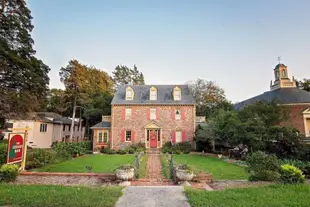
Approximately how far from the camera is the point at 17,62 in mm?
14281

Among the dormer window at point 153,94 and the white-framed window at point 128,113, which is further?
the dormer window at point 153,94

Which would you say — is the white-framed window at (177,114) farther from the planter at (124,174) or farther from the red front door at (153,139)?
the planter at (124,174)

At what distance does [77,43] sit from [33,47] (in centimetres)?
496

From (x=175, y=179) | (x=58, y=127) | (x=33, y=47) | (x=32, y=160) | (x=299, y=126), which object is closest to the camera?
(x=175, y=179)

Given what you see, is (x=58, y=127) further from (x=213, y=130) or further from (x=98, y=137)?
(x=213, y=130)

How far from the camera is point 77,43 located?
15.0m

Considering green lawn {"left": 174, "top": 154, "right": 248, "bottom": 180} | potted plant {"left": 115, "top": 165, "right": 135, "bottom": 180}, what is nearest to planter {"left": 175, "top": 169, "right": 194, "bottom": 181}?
green lawn {"left": 174, "top": 154, "right": 248, "bottom": 180}

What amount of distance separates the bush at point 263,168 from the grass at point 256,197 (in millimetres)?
1163

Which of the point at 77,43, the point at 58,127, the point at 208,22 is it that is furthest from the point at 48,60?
the point at 208,22

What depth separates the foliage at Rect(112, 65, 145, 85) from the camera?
4112cm

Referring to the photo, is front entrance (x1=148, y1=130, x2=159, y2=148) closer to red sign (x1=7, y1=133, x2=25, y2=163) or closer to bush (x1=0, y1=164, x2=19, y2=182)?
red sign (x1=7, y1=133, x2=25, y2=163)

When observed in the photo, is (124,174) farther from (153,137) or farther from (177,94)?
(177,94)

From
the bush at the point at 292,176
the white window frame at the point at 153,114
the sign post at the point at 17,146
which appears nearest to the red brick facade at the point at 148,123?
the white window frame at the point at 153,114

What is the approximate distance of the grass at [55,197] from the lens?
13.1 ft
